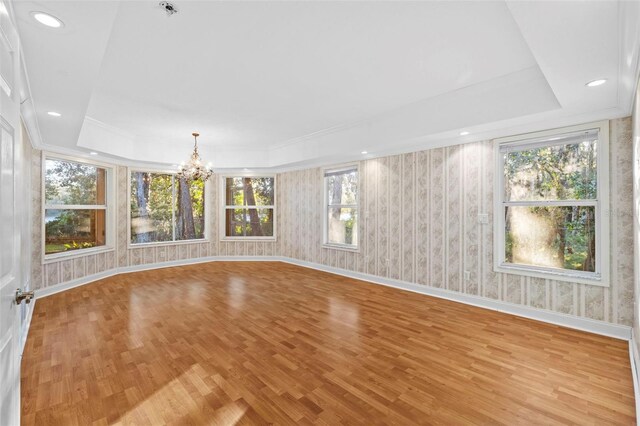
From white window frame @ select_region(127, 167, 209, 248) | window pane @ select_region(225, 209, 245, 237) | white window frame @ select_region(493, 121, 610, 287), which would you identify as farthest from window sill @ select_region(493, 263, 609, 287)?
white window frame @ select_region(127, 167, 209, 248)

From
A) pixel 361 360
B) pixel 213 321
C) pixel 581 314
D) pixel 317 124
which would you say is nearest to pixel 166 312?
pixel 213 321

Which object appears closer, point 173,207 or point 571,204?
point 571,204

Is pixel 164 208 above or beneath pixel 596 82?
beneath

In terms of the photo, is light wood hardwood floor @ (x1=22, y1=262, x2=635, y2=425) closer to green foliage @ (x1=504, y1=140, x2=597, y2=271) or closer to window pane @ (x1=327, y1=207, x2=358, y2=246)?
green foliage @ (x1=504, y1=140, x2=597, y2=271)

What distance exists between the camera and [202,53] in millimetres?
2777

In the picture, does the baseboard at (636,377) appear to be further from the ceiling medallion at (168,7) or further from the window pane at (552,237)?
the ceiling medallion at (168,7)

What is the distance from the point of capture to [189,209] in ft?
23.7

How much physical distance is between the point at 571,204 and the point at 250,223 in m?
6.33

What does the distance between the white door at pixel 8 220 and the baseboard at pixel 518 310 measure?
4466 millimetres

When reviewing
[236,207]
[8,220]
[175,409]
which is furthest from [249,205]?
[8,220]

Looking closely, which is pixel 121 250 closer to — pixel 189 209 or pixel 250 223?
pixel 189 209

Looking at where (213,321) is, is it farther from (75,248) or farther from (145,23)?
(75,248)

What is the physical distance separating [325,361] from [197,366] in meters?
1.08

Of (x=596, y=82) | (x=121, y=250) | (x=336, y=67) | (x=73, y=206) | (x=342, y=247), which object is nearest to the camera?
(x=596, y=82)
